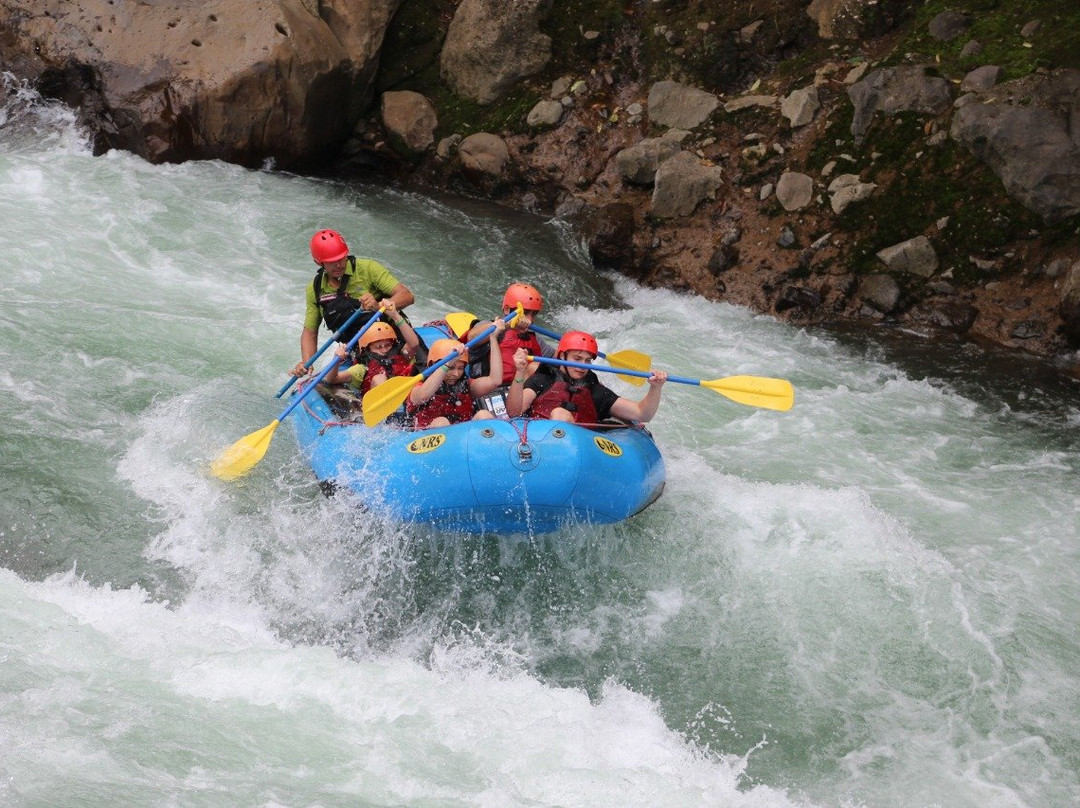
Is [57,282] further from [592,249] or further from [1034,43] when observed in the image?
[1034,43]

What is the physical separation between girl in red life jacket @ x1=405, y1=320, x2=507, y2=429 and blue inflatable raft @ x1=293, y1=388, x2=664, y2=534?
0.21 meters

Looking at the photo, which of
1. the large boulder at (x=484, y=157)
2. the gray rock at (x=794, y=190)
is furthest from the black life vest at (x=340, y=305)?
the large boulder at (x=484, y=157)

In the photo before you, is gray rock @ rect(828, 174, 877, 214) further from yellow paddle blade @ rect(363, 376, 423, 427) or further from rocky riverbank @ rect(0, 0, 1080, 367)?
yellow paddle blade @ rect(363, 376, 423, 427)

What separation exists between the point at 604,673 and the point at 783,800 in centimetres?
103

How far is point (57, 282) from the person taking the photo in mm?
8188

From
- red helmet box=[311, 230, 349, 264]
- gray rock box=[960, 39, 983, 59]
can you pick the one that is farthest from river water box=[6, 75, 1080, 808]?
gray rock box=[960, 39, 983, 59]

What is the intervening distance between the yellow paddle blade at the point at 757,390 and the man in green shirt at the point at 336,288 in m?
1.98

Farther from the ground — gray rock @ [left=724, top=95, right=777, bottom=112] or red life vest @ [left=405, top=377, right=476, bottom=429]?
gray rock @ [left=724, top=95, right=777, bottom=112]

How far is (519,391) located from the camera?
5.65 metres

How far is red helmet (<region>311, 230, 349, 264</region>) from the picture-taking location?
641cm

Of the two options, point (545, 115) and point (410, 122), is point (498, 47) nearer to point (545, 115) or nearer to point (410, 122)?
point (545, 115)

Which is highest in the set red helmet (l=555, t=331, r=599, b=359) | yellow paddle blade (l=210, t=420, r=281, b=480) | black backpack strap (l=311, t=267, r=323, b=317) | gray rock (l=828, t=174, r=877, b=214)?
gray rock (l=828, t=174, r=877, b=214)

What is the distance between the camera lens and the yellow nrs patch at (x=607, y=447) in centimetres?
538

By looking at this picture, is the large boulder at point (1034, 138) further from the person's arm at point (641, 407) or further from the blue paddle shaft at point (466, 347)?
the blue paddle shaft at point (466, 347)
